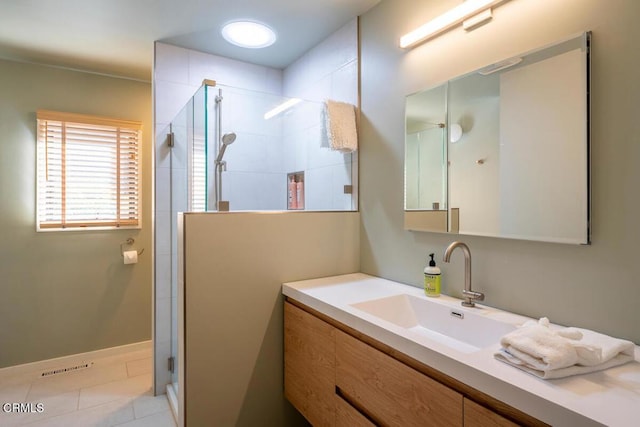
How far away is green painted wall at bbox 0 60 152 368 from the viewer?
2.59 metres

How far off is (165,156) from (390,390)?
6.74ft

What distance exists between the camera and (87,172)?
2.82 metres

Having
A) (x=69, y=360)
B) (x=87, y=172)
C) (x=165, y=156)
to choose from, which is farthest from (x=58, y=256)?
(x=165, y=156)

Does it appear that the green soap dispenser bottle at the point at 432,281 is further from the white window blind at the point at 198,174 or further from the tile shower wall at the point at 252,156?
the white window blind at the point at 198,174

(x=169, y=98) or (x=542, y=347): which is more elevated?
(x=169, y=98)

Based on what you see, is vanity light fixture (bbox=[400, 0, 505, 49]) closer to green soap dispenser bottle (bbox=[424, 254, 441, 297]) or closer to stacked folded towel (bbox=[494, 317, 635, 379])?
green soap dispenser bottle (bbox=[424, 254, 441, 297])

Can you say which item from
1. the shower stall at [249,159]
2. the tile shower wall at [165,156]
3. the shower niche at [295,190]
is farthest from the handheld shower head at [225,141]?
the tile shower wall at [165,156]

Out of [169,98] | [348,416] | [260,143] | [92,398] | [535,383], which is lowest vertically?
[92,398]

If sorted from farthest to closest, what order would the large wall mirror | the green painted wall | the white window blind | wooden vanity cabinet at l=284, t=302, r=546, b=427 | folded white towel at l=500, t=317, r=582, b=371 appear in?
the green painted wall, the white window blind, the large wall mirror, wooden vanity cabinet at l=284, t=302, r=546, b=427, folded white towel at l=500, t=317, r=582, b=371

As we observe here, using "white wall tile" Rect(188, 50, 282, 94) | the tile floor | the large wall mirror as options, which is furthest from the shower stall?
the large wall mirror

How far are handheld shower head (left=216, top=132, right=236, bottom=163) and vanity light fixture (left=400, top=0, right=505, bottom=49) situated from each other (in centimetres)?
104

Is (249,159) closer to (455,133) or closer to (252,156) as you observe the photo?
(252,156)

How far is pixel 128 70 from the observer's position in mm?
2824

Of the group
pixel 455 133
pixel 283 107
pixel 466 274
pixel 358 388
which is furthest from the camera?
pixel 283 107
